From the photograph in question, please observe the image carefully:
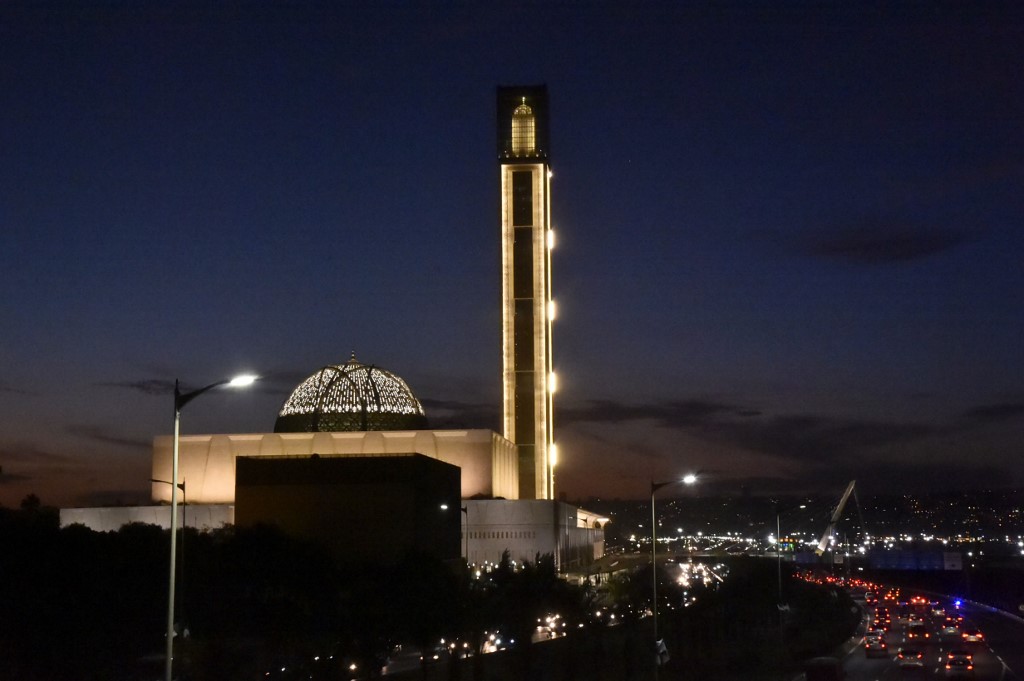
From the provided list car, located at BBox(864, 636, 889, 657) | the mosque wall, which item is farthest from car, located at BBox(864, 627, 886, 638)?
the mosque wall

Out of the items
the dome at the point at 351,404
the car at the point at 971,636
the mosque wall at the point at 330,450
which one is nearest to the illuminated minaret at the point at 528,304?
the mosque wall at the point at 330,450

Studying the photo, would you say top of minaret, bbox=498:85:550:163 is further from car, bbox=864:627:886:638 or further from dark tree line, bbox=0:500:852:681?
dark tree line, bbox=0:500:852:681

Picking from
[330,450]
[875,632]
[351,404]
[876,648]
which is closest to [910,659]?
[876,648]

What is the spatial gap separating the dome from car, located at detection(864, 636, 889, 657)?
1929 inches

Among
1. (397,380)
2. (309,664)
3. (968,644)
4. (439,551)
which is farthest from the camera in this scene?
(397,380)

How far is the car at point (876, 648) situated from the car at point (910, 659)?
27.2 inches

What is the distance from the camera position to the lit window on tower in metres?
110

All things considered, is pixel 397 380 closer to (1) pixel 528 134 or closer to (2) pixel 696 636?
(1) pixel 528 134

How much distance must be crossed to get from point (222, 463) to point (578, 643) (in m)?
55.2

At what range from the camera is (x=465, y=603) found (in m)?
48.8

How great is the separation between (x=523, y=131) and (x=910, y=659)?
67379 mm

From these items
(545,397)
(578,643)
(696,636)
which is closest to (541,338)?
(545,397)

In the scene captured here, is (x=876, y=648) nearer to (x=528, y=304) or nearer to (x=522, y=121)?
(x=528, y=304)

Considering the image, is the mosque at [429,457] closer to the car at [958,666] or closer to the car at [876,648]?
the car at [876,648]
